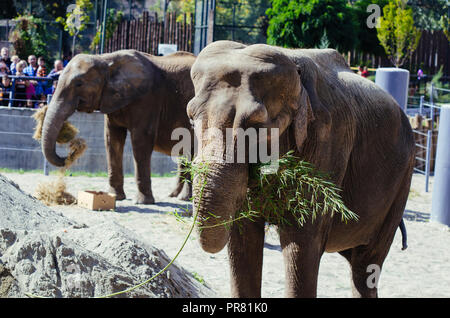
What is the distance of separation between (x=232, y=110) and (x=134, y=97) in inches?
324

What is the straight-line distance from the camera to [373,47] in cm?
3297

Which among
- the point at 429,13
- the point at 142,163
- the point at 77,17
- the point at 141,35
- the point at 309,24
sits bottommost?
the point at 142,163

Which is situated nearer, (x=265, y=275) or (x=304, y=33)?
(x=265, y=275)

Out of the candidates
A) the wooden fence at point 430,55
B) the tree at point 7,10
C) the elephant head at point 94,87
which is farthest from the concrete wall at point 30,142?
the tree at point 7,10

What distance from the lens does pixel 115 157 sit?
489 inches

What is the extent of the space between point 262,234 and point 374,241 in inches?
62.4

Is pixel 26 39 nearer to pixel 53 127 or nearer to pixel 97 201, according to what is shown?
pixel 53 127

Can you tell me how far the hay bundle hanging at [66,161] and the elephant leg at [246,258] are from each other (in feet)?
22.2

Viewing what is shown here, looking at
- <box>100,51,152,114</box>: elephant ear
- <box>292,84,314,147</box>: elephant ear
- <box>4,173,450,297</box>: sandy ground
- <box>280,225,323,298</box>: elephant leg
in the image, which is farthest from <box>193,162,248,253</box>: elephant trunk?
<box>100,51,152,114</box>: elephant ear

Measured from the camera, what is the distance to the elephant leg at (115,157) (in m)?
12.4

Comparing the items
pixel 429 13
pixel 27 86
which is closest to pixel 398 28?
pixel 27 86

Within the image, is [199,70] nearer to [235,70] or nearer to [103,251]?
[235,70]
